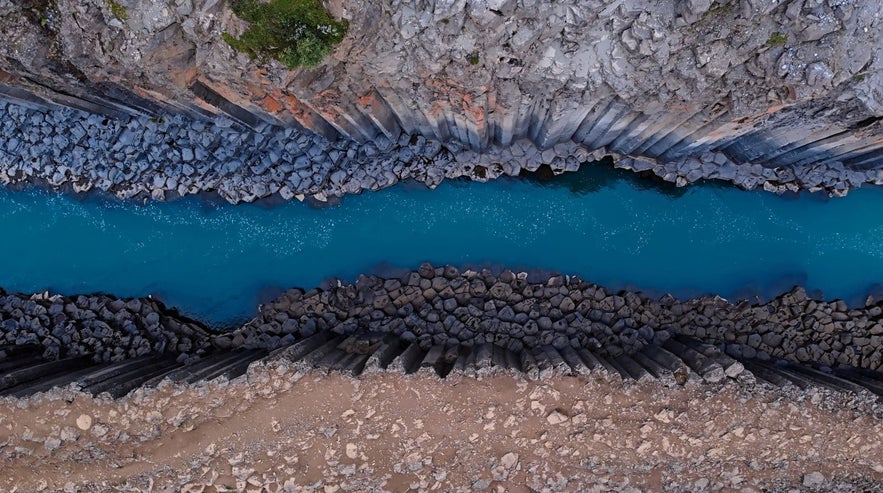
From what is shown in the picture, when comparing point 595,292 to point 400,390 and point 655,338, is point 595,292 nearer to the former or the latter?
point 655,338

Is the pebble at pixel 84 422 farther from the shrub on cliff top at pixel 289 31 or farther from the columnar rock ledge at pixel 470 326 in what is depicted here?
the shrub on cliff top at pixel 289 31

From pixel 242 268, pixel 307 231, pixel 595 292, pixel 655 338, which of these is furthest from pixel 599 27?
pixel 242 268

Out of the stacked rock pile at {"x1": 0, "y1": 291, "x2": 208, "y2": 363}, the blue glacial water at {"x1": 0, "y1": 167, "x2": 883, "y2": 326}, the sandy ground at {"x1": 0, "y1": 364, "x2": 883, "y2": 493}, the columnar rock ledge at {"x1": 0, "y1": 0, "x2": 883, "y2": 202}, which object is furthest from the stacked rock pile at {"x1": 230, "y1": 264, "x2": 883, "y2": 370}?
the columnar rock ledge at {"x1": 0, "y1": 0, "x2": 883, "y2": 202}

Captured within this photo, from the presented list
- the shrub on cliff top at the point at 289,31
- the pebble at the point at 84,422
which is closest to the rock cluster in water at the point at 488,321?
the pebble at the point at 84,422

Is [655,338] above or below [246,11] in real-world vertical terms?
below

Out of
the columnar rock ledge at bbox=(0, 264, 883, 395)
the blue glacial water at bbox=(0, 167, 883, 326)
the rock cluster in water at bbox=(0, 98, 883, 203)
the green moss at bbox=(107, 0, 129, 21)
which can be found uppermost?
the green moss at bbox=(107, 0, 129, 21)

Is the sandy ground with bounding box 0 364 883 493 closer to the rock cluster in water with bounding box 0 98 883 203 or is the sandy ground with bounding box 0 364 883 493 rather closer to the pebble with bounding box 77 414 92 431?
the pebble with bounding box 77 414 92 431
